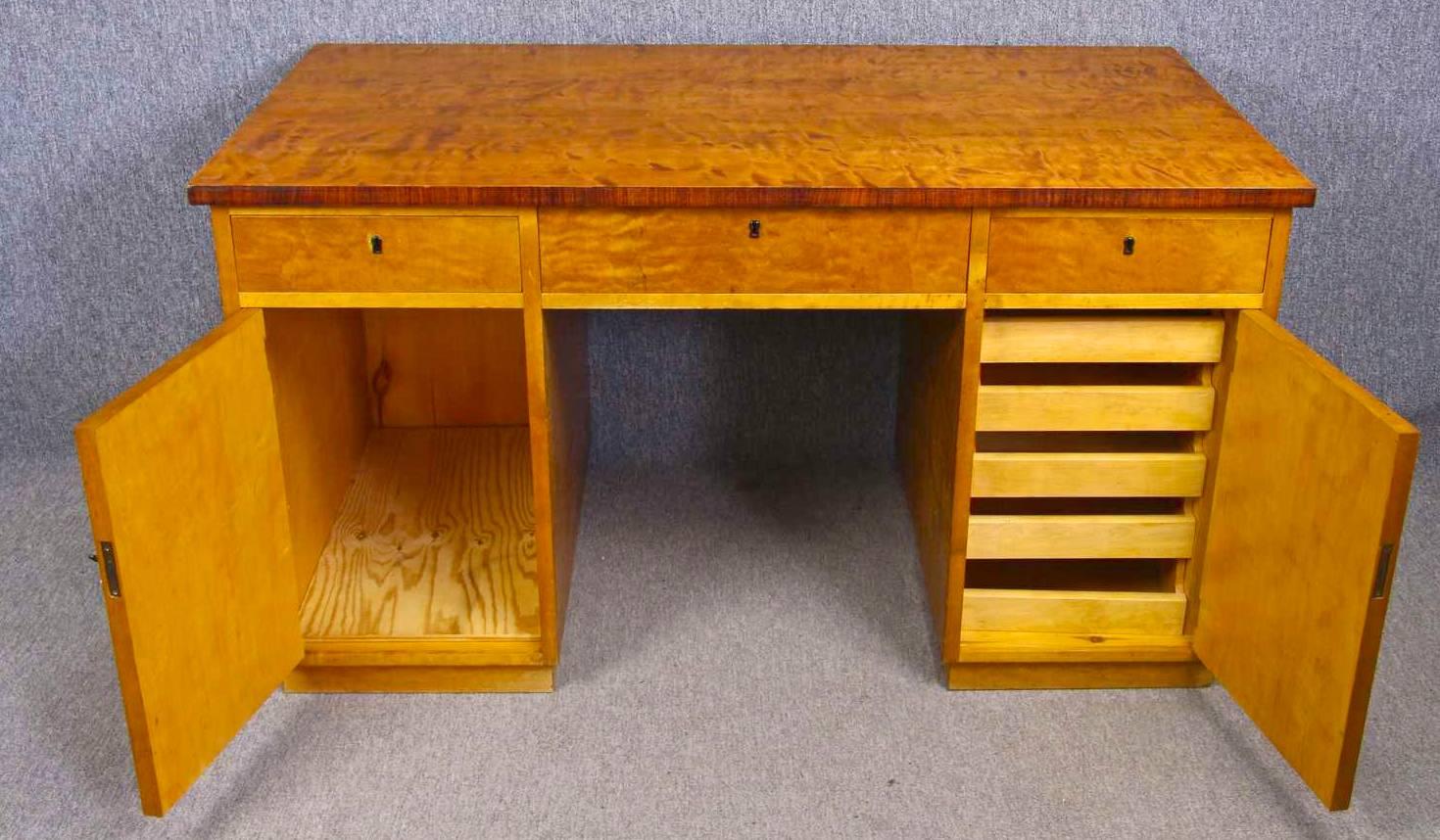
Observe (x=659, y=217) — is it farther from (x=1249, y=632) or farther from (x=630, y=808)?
(x=1249, y=632)

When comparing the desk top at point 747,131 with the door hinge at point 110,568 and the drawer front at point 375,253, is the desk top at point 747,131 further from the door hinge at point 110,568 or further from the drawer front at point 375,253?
the door hinge at point 110,568

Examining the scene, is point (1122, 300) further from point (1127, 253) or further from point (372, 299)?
point (372, 299)

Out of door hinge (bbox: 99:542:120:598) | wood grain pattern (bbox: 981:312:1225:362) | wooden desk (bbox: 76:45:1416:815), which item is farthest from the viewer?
wood grain pattern (bbox: 981:312:1225:362)

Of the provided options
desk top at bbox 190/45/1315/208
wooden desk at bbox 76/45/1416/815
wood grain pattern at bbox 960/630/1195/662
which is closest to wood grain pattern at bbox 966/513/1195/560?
wooden desk at bbox 76/45/1416/815

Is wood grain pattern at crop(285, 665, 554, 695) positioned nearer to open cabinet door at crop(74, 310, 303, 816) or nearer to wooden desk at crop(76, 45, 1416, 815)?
wooden desk at crop(76, 45, 1416, 815)

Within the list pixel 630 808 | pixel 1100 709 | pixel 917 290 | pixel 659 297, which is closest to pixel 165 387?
pixel 659 297

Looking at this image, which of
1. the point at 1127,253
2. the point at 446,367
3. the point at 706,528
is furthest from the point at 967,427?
the point at 446,367

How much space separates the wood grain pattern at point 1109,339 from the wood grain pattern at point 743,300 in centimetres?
9

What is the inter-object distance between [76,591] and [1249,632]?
157cm

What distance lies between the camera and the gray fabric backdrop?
2.19 meters

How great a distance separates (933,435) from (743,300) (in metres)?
0.44

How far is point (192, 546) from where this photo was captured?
1493 mm

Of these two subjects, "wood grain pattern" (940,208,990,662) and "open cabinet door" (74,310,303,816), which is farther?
"wood grain pattern" (940,208,990,662)

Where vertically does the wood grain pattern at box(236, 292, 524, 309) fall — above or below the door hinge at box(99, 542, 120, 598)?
above
